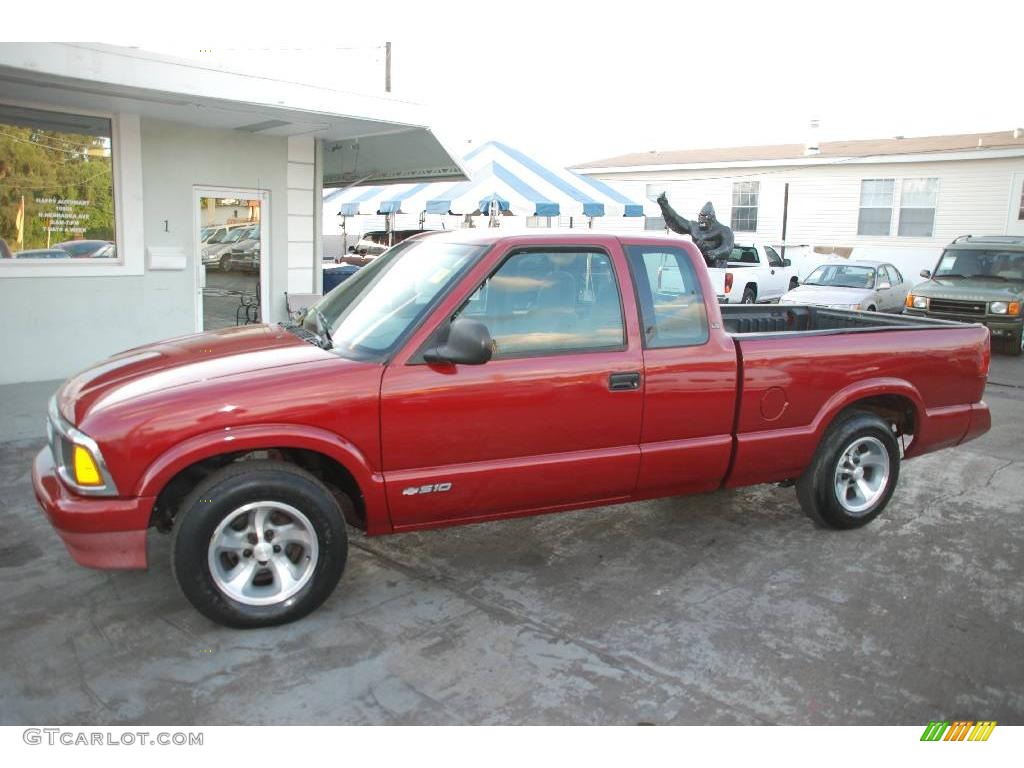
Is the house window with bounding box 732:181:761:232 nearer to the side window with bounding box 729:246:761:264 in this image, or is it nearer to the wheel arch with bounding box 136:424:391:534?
the side window with bounding box 729:246:761:264

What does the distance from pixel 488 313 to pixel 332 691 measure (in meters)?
1.90

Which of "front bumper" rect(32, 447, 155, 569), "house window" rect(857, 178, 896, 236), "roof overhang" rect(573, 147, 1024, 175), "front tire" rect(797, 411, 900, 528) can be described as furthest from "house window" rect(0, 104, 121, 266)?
"house window" rect(857, 178, 896, 236)

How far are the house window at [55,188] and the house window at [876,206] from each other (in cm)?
2010

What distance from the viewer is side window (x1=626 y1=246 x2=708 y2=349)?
448 cm

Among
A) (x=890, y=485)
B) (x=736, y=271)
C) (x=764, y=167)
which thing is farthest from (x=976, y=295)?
(x=764, y=167)

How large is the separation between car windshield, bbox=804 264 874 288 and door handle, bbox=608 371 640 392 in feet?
41.8

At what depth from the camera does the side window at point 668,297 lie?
4.48 metres

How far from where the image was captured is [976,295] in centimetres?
1364

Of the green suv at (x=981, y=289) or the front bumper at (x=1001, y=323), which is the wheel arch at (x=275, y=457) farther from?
the green suv at (x=981, y=289)

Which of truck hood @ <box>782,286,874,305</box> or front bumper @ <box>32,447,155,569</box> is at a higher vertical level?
truck hood @ <box>782,286,874,305</box>

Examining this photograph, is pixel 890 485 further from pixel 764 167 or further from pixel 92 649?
pixel 764 167

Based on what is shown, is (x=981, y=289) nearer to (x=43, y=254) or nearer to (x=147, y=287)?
(x=147, y=287)

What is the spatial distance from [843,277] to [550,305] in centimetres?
1334

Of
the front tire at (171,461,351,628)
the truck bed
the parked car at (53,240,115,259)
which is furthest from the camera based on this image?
the parked car at (53,240,115,259)
